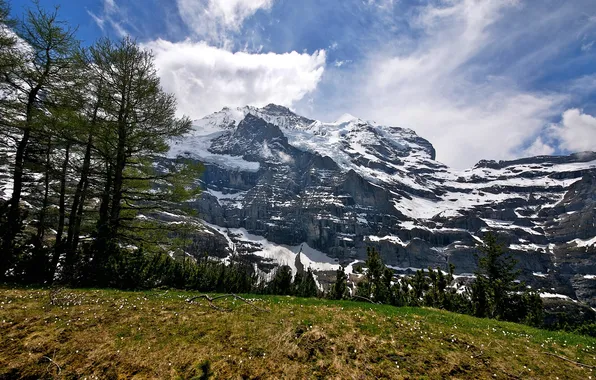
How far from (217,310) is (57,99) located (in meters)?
17.3

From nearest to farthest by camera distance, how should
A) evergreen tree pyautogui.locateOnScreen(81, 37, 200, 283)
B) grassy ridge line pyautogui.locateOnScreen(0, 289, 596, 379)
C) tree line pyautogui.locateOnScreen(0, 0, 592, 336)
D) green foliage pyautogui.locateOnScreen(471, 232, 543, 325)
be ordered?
grassy ridge line pyautogui.locateOnScreen(0, 289, 596, 379), tree line pyautogui.locateOnScreen(0, 0, 592, 336), evergreen tree pyautogui.locateOnScreen(81, 37, 200, 283), green foliage pyautogui.locateOnScreen(471, 232, 543, 325)

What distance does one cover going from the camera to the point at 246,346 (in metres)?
8.73

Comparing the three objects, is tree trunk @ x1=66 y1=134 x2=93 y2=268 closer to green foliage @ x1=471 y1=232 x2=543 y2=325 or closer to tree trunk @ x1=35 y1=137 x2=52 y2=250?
tree trunk @ x1=35 y1=137 x2=52 y2=250

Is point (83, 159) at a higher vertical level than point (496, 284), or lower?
higher

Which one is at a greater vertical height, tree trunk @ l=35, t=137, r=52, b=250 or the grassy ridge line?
tree trunk @ l=35, t=137, r=52, b=250

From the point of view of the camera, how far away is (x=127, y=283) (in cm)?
1655

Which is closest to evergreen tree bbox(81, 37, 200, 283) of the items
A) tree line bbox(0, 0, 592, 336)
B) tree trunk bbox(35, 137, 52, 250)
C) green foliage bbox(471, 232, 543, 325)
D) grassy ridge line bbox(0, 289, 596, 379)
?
tree line bbox(0, 0, 592, 336)

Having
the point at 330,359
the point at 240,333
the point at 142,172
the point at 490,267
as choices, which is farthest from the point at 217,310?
the point at 490,267

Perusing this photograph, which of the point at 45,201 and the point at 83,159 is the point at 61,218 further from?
the point at 83,159

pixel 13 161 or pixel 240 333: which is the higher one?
pixel 13 161

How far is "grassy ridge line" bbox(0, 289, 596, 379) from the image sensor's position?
7.79m

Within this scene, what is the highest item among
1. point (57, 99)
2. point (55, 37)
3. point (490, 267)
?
point (55, 37)

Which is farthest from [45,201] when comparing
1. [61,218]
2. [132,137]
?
[132,137]

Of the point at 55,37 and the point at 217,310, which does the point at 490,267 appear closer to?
the point at 217,310
